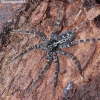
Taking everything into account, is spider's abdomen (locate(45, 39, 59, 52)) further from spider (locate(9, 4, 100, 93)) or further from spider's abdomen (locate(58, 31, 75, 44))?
spider's abdomen (locate(58, 31, 75, 44))

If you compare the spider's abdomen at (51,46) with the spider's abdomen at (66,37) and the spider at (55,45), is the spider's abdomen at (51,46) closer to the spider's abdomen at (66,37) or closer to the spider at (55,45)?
the spider at (55,45)

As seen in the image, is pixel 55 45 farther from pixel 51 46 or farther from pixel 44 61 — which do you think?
pixel 44 61

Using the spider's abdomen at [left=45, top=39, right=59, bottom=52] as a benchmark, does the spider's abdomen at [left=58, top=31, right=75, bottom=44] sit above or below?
above

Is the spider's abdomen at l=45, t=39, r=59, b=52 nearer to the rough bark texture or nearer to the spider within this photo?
the spider

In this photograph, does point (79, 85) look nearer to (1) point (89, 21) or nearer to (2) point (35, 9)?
(1) point (89, 21)

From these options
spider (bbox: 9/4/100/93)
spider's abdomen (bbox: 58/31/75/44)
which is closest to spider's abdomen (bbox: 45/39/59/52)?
spider (bbox: 9/4/100/93)

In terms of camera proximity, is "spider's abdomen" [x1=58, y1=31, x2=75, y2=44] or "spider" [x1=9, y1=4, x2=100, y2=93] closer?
"spider" [x1=9, y1=4, x2=100, y2=93]

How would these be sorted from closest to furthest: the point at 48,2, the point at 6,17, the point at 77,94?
the point at 77,94, the point at 6,17, the point at 48,2

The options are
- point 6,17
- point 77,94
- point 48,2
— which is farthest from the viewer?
point 48,2

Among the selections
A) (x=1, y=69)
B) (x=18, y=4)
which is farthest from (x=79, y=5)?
(x=1, y=69)
